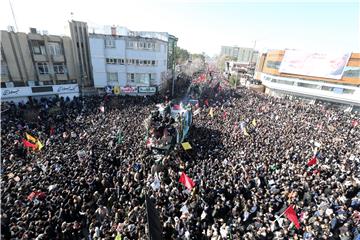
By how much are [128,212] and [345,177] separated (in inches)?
466

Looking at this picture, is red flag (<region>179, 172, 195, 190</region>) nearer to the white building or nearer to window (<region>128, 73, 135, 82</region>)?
the white building

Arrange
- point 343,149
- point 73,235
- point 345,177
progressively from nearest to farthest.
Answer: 1. point 73,235
2. point 345,177
3. point 343,149

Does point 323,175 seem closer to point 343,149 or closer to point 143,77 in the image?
point 343,149

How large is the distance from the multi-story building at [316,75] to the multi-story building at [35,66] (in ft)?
117

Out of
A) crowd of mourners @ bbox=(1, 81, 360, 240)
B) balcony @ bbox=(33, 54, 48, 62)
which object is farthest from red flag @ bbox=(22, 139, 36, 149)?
balcony @ bbox=(33, 54, 48, 62)

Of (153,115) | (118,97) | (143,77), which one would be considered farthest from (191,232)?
(143,77)

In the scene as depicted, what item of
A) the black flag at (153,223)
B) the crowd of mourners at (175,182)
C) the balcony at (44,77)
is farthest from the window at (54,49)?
the black flag at (153,223)

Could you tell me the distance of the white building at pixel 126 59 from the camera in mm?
25944

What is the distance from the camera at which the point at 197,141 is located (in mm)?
15727

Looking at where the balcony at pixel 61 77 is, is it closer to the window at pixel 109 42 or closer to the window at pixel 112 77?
the window at pixel 112 77

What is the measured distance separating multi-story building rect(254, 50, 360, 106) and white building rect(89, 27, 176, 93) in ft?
77.4

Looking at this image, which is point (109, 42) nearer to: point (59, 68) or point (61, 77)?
point (59, 68)

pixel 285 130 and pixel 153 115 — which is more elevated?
pixel 153 115

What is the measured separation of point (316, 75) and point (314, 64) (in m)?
2.02
